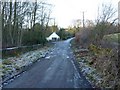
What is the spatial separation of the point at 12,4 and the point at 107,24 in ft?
48.5

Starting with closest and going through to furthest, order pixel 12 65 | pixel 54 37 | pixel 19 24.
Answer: pixel 12 65 → pixel 19 24 → pixel 54 37

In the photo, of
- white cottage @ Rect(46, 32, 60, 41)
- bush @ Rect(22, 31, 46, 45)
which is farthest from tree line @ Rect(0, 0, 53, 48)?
white cottage @ Rect(46, 32, 60, 41)

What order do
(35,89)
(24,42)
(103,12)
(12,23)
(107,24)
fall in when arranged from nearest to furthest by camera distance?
(35,89)
(107,24)
(103,12)
(12,23)
(24,42)

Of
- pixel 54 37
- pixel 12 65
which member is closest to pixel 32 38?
pixel 12 65

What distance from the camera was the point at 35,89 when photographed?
36.6 ft

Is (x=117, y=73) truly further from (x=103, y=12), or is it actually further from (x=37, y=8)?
(x=37, y=8)

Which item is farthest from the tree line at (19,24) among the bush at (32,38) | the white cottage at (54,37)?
the white cottage at (54,37)

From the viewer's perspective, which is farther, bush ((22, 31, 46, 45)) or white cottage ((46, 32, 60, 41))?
white cottage ((46, 32, 60, 41))

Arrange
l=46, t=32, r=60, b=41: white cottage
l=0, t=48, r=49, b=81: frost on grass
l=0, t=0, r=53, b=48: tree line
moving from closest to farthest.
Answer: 1. l=0, t=48, r=49, b=81: frost on grass
2. l=0, t=0, r=53, b=48: tree line
3. l=46, t=32, r=60, b=41: white cottage

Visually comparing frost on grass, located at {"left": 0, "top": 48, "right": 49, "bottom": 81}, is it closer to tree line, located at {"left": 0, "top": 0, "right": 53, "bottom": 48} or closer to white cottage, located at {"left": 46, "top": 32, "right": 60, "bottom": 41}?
tree line, located at {"left": 0, "top": 0, "right": 53, "bottom": 48}

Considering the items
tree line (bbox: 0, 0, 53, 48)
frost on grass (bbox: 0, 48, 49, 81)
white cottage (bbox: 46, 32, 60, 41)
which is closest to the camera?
frost on grass (bbox: 0, 48, 49, 81)

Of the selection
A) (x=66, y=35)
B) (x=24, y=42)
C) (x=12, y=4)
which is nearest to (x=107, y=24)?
(x=12, y=4)

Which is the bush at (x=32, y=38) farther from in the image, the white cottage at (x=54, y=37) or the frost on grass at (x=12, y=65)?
the white cottage at (x=54, y=37)

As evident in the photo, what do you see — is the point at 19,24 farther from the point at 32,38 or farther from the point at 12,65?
the point at 12,65
